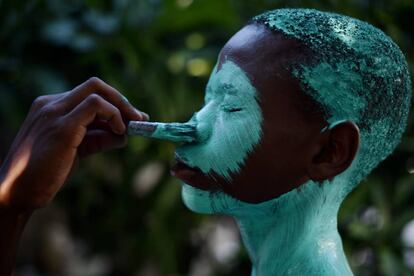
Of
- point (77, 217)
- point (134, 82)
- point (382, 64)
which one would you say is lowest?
point (77, 217)

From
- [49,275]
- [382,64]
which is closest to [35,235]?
[49,275]

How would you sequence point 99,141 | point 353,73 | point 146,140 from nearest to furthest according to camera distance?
point 353,73 < point 99,141 < point 146,140

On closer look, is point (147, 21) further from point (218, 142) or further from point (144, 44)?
point (218, 142)

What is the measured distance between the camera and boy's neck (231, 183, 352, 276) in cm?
120

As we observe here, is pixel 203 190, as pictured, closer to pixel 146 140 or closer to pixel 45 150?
pixel 45 150

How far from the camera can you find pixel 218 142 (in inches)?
47.0

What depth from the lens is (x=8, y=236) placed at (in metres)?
1.19

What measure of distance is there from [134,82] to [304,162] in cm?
165

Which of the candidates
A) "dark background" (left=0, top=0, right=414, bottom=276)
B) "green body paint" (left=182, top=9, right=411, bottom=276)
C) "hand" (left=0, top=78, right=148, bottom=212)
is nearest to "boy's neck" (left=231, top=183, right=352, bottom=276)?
"green body paint" (left=182, top=9, right=411, bottom=276)

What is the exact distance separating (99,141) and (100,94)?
9 centimetres

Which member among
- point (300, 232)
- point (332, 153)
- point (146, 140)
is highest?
point (332, 153)

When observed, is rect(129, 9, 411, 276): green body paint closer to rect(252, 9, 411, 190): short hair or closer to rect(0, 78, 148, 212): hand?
rect(252, 9, 411, 190): short hair

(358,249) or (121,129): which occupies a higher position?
(121,129)

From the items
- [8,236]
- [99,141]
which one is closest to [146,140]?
[99,141]
